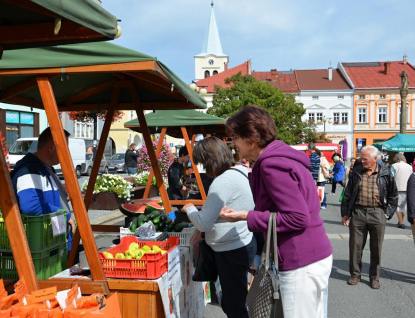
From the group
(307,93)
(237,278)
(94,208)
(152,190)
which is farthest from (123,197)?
(307,93)

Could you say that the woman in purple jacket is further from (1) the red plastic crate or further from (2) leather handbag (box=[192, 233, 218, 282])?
(2) leather handbag (box=[192, 233, 218, 282])

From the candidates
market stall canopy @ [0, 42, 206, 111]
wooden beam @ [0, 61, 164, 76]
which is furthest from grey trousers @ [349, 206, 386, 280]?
wooden beam @ [0, 61, 164, 76]

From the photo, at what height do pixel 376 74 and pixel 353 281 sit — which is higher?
pixel 376 74

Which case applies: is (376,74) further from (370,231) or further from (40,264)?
(40,264)

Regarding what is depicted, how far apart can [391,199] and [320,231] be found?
3.68 m

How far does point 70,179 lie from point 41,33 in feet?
3.18

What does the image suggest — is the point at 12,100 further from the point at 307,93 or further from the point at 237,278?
the point at 307,93

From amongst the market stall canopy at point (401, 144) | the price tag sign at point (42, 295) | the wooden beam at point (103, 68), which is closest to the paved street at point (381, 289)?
the price tag sign at point (42, 295)

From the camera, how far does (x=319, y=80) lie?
6738cm

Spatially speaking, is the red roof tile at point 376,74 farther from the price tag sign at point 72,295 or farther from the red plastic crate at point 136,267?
the price tag sign at point 72,295

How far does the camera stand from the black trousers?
3512 millimetres

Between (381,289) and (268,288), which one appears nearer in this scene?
(268,288)

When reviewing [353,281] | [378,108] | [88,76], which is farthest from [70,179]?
[378,108]

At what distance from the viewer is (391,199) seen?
5.88 m
